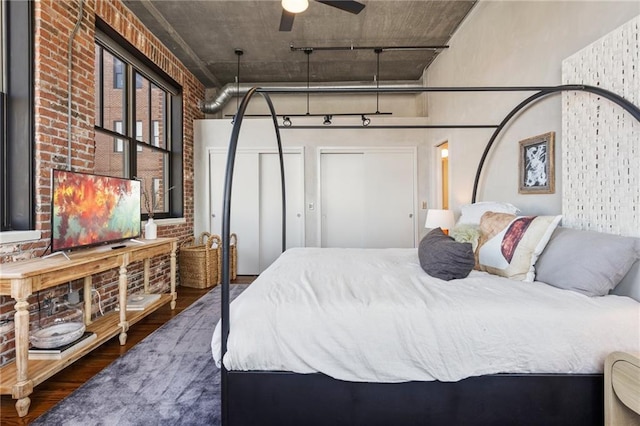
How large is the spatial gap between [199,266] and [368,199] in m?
2.61

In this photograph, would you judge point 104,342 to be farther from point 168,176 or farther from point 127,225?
point 168,176

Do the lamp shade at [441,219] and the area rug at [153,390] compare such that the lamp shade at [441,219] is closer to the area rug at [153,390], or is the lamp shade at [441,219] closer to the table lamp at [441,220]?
the table lamp at [441,220]

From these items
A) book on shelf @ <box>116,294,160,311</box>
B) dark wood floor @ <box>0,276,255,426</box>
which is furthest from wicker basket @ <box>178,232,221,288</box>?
dark wood floor @ <box>0,276,255,426</box>

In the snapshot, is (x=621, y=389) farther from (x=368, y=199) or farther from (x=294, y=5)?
(x=368, y=199)

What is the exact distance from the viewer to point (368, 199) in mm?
4922

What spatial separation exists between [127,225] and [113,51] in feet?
5.87

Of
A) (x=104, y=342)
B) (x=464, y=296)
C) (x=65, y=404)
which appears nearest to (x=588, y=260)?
(x=464, y=296)

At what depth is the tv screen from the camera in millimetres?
2094

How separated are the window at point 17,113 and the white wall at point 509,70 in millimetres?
3572

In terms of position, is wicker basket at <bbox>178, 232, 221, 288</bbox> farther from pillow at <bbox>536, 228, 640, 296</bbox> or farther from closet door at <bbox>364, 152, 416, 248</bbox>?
pillow at <bbox>536, 228, 640, 296</bbox>

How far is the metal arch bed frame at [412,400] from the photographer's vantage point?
1309 millimetres

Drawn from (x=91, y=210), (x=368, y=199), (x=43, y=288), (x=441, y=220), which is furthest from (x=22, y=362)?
(x=368, y=199)

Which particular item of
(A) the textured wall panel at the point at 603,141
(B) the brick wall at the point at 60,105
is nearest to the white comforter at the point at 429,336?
(A) the textured wall panel at the point at 603,141

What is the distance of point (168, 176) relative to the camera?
4.41 metres
